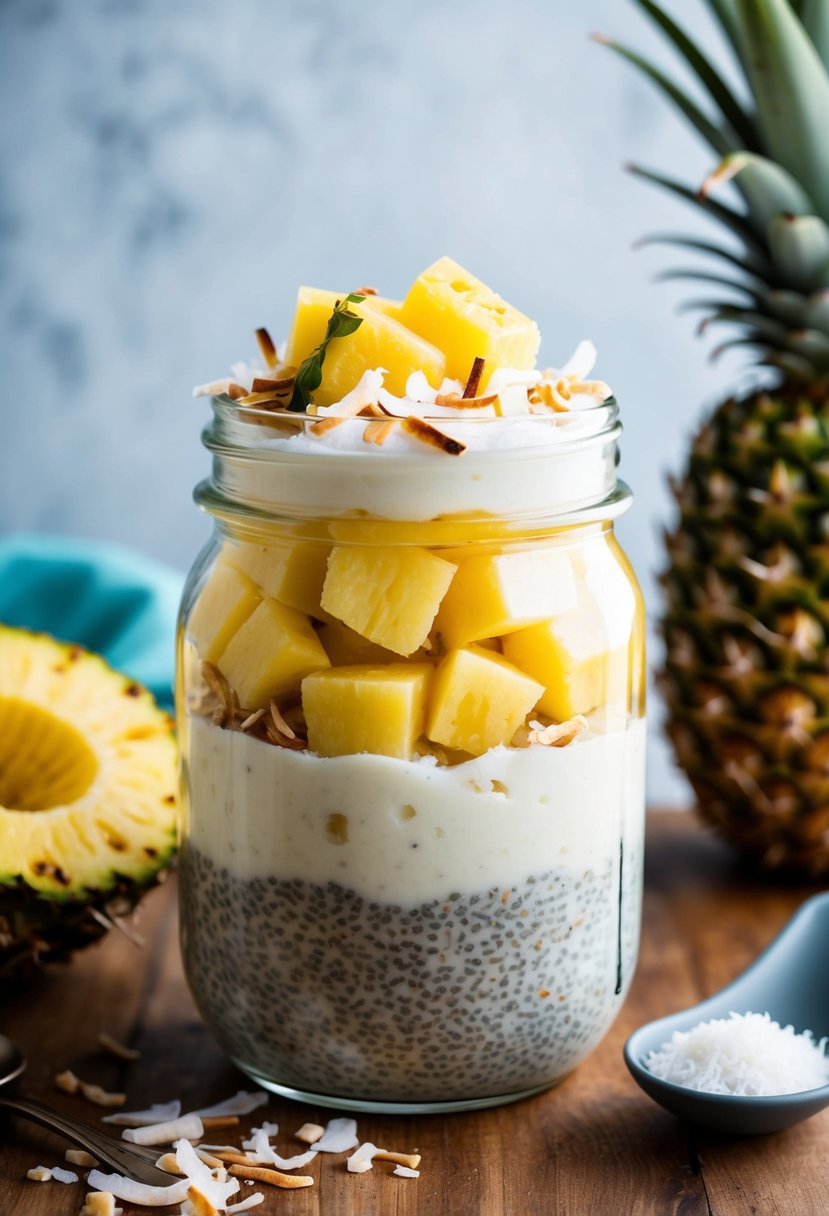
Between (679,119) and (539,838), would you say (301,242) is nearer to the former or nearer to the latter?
(679,119)

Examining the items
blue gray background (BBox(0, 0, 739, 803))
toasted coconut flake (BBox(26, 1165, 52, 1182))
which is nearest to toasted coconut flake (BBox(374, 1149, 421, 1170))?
toasted coconut flake (BBox(26, 1165, 52, 1182))

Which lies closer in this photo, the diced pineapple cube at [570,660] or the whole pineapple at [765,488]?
the diced pineapple cube at [570,660]

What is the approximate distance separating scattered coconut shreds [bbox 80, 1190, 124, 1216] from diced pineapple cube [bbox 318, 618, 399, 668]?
14.0 inches

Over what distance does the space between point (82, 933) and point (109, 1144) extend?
9.7 inches

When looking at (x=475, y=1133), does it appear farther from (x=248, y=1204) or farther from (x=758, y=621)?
(x=758, y=621)

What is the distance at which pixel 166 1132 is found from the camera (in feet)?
3.19

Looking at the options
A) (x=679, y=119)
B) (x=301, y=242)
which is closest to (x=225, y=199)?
(x=301, y=242)

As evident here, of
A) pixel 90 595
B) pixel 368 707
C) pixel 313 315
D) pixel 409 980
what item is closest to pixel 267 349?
pixel 313 315

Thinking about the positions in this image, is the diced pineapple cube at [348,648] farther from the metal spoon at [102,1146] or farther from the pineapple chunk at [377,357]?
the metal spoon at [102,1146]

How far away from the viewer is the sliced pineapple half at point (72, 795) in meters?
1.09

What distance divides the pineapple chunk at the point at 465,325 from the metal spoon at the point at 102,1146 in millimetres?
546

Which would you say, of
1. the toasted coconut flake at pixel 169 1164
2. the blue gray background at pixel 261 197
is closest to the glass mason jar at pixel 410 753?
the toasted coconut flake at pixel 169 1164

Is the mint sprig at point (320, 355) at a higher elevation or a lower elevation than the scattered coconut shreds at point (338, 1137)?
higher

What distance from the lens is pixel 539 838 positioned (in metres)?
0.94
